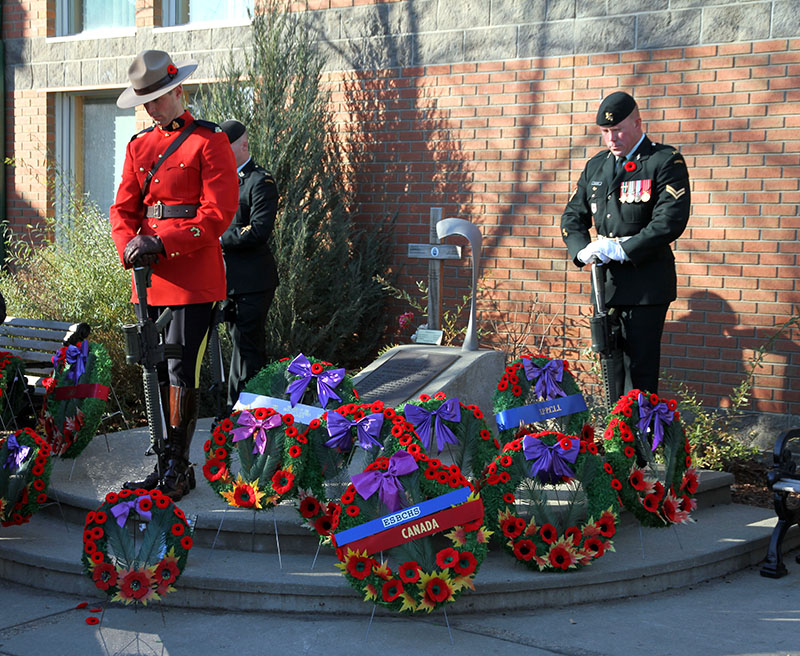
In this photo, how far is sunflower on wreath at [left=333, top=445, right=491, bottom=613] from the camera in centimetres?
359

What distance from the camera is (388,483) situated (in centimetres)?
369

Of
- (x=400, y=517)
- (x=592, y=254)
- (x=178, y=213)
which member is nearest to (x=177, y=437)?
(x=178, y=213)

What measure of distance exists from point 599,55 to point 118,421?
13.9 ft

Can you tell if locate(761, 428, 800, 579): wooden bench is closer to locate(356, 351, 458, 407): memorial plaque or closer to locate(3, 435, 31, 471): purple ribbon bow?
locate(356, 351, 458, 407): memorial plaque

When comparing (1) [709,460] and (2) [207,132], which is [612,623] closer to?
(1) [709,460]

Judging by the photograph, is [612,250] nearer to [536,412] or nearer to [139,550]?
[536,412]

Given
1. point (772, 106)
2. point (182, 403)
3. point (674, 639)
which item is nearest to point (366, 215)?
point (772, 106)

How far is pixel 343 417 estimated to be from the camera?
411 cm

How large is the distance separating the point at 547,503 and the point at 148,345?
1.84m

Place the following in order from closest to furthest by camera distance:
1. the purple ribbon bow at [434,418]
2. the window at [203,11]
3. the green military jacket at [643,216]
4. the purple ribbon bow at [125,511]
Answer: the purple ribbon bow at [125,511] → the purple ribbon bow at [434,418] → the green military jacket at [643,216] → the window at [203,11]

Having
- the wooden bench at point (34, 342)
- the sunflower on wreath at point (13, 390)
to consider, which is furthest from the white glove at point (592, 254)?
the sunflower on wreath at point (13, 390)

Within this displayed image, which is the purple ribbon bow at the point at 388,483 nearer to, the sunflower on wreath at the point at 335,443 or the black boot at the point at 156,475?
the sunflower on wreath at the point at 335,443

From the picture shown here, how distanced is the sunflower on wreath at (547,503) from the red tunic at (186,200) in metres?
1.61

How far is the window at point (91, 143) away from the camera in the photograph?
9930 mm
